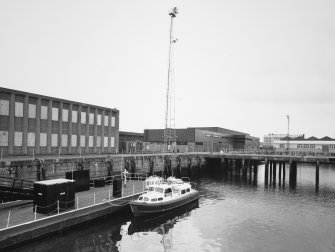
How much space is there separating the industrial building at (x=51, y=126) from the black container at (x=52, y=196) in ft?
69.7

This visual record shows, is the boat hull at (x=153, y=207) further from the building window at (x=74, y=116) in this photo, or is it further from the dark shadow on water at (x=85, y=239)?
the building window at (x=74, y=116)

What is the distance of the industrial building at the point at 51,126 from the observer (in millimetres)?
42312

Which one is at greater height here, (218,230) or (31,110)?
(31,110)

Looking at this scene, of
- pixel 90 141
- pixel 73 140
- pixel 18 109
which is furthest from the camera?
pixel 90 141

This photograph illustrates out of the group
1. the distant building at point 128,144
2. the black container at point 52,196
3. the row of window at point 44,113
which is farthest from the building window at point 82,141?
the black container at point 52,196

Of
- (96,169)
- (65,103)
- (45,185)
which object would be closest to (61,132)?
(65,103)

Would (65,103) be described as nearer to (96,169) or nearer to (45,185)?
(96,169)

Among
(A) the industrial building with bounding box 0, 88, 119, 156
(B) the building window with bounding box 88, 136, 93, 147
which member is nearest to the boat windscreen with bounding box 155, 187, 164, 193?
(A) the industrial building with bounding box 0, 88, 119, 156

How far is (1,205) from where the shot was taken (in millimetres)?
26219

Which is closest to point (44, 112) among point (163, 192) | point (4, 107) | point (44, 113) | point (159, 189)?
point (44, 113)

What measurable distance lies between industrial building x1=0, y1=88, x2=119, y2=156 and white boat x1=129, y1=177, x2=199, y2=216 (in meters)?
23.0

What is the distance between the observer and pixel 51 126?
48.5m

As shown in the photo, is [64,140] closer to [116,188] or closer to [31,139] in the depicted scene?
[31,139]

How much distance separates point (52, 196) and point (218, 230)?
51.7 ft
